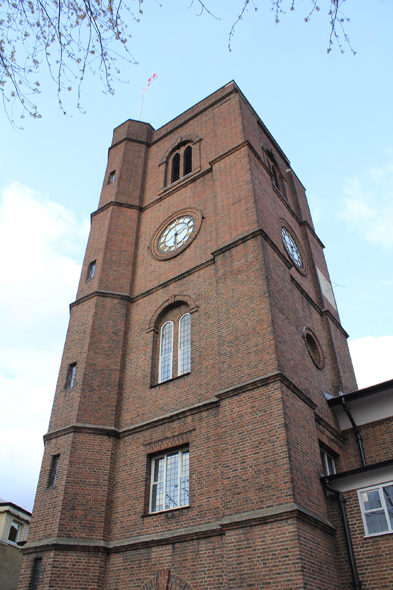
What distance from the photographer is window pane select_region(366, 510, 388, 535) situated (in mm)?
12234

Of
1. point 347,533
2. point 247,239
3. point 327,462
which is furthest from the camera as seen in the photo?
point 247,239

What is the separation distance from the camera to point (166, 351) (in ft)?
57.4

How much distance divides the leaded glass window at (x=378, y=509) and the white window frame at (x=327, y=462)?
6.62 ft

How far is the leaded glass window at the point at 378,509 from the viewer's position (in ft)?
40.0

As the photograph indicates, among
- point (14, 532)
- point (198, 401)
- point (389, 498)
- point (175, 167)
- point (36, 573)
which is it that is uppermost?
point (175, 167)

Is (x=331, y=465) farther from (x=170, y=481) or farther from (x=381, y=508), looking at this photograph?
(x=170, y=481)

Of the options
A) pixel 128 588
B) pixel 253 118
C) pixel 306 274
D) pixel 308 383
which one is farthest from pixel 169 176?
pixel 128 588

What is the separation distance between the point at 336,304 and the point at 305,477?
42.1ft

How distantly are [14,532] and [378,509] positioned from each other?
1902 cm

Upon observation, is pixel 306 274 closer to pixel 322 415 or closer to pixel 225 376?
pixel 322 415

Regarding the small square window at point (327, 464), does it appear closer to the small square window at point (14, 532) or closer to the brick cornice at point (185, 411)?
the brick cornice at point (185, 411)

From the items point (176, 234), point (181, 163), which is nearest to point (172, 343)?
point (176, 234)

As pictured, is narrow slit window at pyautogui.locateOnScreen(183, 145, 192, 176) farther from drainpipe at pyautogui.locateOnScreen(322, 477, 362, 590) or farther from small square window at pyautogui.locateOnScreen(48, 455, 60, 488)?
drainpipe at pyautogui.locateOnScreen(322, 477, 362, 590)

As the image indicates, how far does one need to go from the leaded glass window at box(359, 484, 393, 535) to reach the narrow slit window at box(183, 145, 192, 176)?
16501 mm
